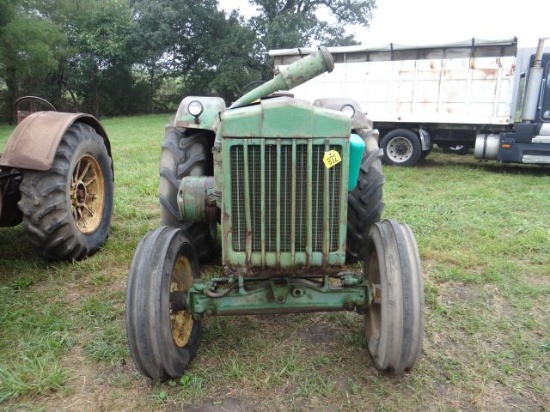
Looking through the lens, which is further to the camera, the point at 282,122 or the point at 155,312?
the point at 155,312

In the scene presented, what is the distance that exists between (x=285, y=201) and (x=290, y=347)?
3.30 feet

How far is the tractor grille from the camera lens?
83.0 inches

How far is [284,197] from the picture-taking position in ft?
7.09

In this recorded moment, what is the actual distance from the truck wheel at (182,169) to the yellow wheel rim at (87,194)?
1.00 m

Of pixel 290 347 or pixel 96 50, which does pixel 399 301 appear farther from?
pixel 96 50

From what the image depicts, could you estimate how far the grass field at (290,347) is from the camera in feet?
7.39

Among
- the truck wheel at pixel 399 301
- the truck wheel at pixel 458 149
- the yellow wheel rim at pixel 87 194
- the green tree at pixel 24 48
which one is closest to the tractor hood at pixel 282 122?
the truck wheel at pixel 399 301

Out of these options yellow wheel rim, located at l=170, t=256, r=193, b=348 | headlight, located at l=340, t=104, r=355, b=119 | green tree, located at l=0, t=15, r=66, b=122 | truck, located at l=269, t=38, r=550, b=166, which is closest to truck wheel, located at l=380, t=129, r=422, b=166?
truck, located at l=269, t=38, r=550, b=166

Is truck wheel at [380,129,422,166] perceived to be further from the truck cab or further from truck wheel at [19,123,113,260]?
truck wheel at [19,123,113,260]

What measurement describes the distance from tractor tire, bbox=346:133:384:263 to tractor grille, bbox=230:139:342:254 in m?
1.07

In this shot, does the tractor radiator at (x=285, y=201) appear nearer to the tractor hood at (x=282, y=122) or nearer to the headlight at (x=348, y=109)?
the tractor hood at (x=282, y=122)

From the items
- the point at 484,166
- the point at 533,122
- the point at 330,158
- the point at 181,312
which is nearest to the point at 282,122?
the point at 330,158

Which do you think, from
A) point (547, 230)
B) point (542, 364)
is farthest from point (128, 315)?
point (547, 230)

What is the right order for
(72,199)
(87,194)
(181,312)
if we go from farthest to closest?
(87,194)
(72,199)
(181,312)
